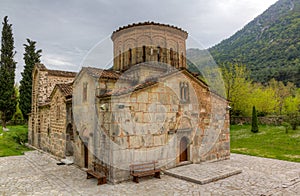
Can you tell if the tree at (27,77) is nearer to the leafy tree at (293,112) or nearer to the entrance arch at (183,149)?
the entrance arch at (183,149)

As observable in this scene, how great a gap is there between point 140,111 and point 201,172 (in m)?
3.31

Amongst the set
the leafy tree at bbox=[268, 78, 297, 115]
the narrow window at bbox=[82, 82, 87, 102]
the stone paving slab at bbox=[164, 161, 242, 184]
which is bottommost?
the stone paving slab at bbox=[164, 161, 242, 184]

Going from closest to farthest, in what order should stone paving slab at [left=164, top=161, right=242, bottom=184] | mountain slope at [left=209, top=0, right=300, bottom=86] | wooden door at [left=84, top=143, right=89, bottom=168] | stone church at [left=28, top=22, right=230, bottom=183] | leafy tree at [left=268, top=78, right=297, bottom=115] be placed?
stone paving slab at [left=164, top=161, right=242, bottom=184], stone church at [left=28, top=22, right=230, bottom=183], wooden door at [left=84, top=143, right=89, bottom=168], leafy tree at [left=268, top=78, right=297, bottom=115], mountain slope at [left=209, top=0, right=300, bottom=86]

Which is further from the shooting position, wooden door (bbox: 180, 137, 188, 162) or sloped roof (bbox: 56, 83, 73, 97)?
sloped roof (bbox: 56, 83, 73, 97)

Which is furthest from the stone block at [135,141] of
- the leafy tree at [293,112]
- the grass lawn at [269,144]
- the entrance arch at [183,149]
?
the leafy tree at [293,112]

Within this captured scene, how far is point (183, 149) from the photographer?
9.44 meters

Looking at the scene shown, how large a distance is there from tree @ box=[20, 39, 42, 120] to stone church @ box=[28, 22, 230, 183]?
10.3 metres

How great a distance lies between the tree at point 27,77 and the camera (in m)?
22.1

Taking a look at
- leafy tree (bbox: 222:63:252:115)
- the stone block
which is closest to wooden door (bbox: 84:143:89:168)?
the stone block

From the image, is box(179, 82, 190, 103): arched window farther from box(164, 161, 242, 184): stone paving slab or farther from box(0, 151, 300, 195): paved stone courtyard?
box(0, 151, 300, 195): paved stone courtyard

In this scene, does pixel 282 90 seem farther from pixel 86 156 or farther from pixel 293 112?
pixel 86 156

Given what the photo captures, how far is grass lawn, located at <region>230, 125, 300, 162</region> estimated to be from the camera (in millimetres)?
12491

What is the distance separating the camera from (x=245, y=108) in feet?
84.4

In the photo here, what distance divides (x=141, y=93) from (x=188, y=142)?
3447 mm
